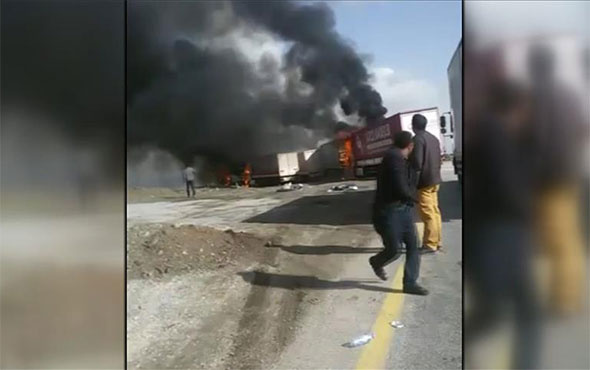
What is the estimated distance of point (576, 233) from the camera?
5.78 ft

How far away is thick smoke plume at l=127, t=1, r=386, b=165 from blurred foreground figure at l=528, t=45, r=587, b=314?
1.68 feet

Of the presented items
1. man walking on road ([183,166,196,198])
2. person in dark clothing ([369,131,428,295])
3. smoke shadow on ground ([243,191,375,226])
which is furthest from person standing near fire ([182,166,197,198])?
person in dark clothing ([369,131,428,295])

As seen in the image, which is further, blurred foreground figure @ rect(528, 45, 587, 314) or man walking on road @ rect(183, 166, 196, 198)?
man walking on road @ rect(183, 166, 196, 198)

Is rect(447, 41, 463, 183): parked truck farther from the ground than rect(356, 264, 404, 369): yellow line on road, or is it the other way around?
rect(447, 41, 463, 183): parked truck

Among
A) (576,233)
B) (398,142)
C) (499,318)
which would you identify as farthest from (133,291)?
(576,233)

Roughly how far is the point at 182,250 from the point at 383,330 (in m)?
0.72

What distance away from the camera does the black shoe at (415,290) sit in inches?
71.2

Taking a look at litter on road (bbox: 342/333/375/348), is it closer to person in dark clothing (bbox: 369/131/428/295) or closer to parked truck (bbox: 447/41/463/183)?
person in dark clothing (bbox: 369/131/428/295)

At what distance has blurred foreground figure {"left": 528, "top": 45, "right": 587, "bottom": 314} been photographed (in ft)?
5.78

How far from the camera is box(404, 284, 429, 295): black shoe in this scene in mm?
1808

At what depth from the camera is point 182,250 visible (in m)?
1.86

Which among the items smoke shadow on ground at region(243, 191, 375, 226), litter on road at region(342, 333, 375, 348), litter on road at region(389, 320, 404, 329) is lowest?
litter on road at region(342, 333, 375, 348)

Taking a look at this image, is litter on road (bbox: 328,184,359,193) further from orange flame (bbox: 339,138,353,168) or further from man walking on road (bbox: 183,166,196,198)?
man walking on road (bbox: 183,166,196,198)

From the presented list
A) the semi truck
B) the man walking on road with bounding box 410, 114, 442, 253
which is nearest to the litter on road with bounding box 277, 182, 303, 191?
the semi truck
